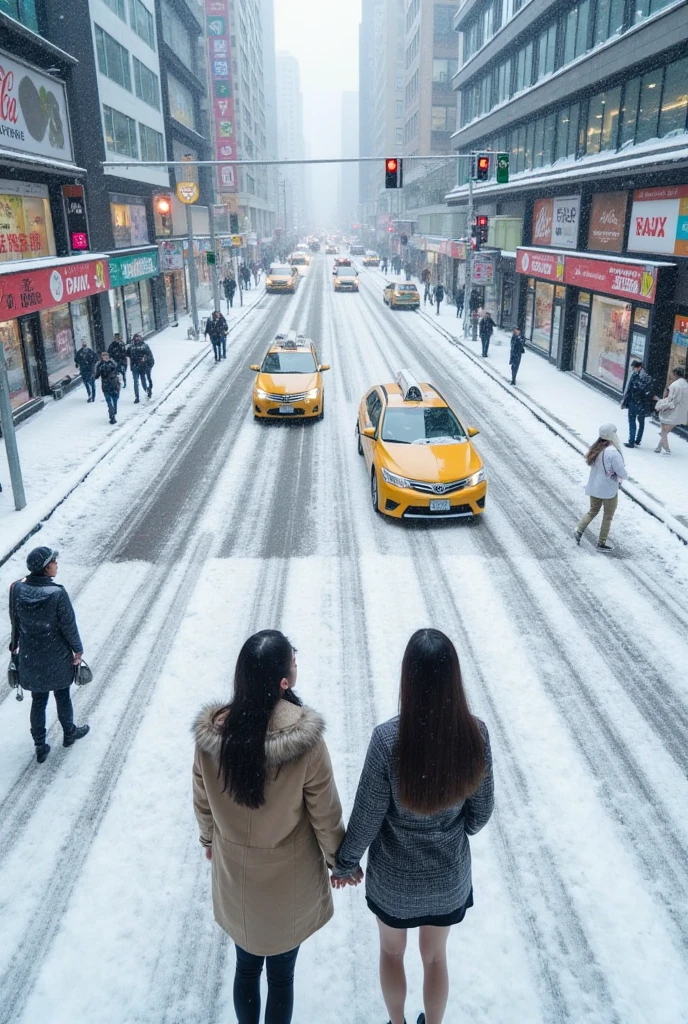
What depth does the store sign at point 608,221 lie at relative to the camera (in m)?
19.4

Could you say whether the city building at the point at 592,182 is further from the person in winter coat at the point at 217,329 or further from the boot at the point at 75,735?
the boot at the point at 75,735

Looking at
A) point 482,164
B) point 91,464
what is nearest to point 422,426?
point 91,464

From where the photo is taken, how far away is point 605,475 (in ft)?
32.5

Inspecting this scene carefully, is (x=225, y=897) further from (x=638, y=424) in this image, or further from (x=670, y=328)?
(x=670, y=328)

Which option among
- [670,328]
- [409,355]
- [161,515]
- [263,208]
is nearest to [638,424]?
[670,328]

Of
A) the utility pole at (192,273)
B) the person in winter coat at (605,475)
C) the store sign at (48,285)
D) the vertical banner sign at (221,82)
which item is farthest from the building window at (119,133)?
the vertical banner sign at (221,82)

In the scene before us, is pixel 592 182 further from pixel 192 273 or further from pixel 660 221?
pixel 192 273

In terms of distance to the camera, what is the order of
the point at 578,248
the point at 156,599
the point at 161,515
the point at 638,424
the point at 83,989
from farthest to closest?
the point at 578,248 < the point at 638,424 < the point at 161,515 < the point at 156,599 < the point at 83,989

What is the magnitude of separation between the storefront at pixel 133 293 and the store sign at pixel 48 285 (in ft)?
8.21

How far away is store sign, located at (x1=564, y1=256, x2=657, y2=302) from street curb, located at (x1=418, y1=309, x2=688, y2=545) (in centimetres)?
345

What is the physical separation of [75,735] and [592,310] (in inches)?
781

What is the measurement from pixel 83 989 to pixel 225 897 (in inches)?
70.4

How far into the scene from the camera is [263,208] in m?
106

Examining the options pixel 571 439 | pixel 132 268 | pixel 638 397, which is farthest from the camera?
pixel 132 268
